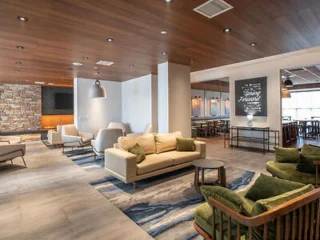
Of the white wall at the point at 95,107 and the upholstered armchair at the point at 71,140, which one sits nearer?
the upholstered armchair at the point at 71,140

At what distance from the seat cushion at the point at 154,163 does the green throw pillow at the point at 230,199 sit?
214 centimetres

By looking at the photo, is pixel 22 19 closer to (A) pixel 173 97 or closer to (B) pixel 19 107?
(A) pixel 173 97

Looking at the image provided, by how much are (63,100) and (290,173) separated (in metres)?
10.7

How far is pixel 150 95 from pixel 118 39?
3.75m

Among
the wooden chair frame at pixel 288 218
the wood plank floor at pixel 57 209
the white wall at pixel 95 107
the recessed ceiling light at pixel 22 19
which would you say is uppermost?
the recessed ceiling light at pixel 22 19

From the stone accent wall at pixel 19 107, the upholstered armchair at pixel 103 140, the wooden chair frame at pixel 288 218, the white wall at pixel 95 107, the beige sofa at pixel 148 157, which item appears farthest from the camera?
the stone accent wall at pixel 19 107

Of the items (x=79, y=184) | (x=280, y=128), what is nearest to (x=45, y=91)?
(x=79, y=184)

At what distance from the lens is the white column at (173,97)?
5609 millimetres

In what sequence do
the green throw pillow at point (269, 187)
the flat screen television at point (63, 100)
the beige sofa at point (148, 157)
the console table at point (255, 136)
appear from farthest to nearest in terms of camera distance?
the flat screen television at point (63, 100) < the console table at point (255, 136) < the beige sofa at point (148, 157) < the green throw pillow at point (269, 187)

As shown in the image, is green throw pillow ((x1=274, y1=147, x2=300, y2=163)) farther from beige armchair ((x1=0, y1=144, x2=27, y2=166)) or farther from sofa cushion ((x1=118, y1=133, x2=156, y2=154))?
beige armchair ((x1=0, y1=144, x2=27, y2=166))

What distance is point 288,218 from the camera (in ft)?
4.59

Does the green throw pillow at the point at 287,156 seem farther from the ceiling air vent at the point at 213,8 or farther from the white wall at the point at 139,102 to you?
the white wall at the point at 139,102

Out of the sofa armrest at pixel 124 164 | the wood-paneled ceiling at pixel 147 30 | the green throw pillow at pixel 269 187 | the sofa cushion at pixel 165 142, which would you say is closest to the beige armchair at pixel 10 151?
the wood-paneled ceiling at pixel 147 30

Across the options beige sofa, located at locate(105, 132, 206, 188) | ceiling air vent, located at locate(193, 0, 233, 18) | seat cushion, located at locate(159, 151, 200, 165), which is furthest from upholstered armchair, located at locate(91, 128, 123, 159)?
ceiling air vent, located at locate(193, 0, 233, 18)
